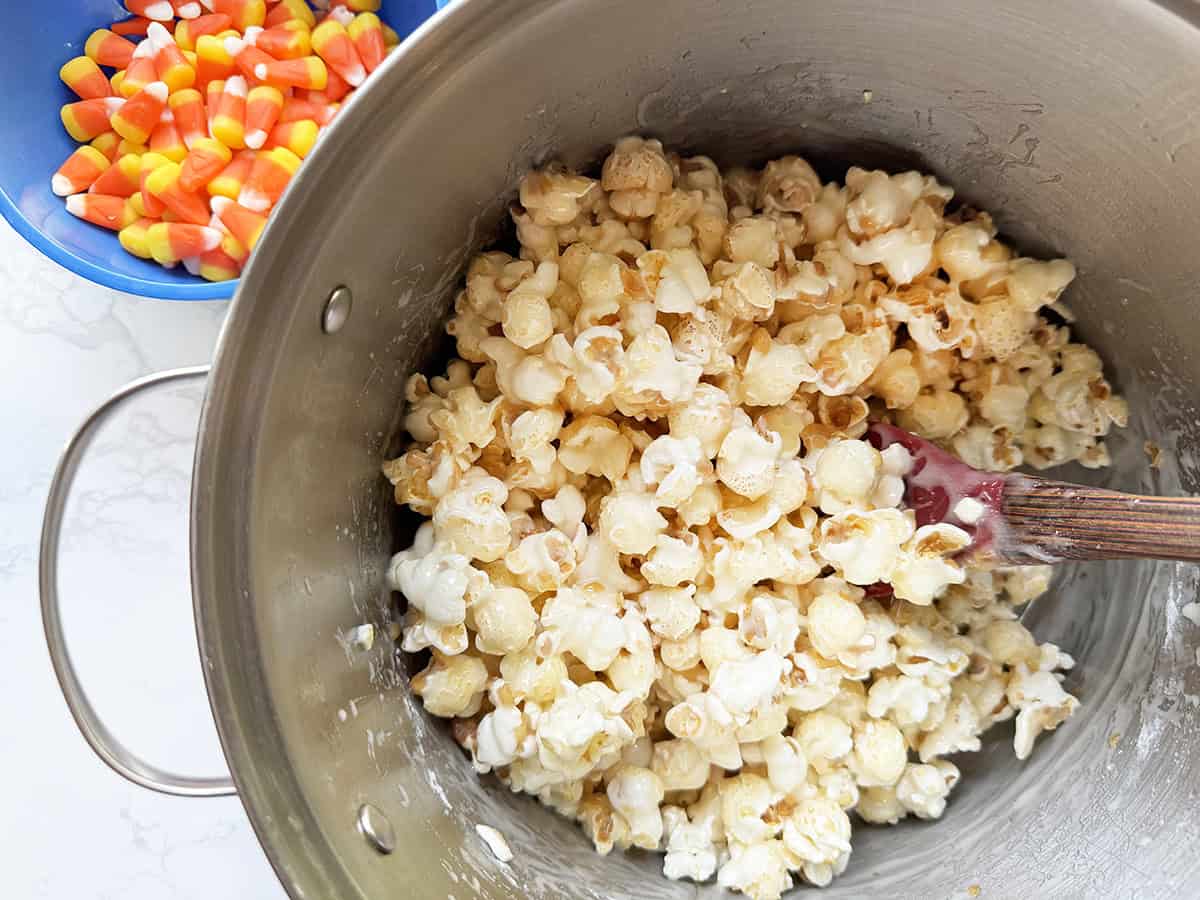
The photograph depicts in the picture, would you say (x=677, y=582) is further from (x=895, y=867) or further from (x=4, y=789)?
(x=4, y=789)

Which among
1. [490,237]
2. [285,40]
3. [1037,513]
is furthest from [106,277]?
[1037,513]

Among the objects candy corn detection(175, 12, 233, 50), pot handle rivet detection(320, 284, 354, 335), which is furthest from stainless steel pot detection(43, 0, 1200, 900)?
candy corn detection(175, 12, 233, 50)

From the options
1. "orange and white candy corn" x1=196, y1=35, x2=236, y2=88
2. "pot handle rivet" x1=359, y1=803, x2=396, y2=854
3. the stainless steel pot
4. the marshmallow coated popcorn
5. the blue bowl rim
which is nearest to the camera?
the stainless steel pot

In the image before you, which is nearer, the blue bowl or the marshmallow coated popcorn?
the marshmallow coated popcorn

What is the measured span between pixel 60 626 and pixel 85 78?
812mm

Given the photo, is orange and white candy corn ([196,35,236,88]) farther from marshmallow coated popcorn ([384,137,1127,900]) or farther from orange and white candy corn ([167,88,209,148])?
marshmallow coated popcorn ([384,137,1127,900])

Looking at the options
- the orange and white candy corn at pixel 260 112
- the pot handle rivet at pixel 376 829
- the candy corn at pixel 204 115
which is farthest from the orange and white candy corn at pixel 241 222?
the pot handle rivet at pixel 376 829

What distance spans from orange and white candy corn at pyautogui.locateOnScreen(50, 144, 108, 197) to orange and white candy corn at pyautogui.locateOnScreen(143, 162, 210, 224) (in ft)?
0.34

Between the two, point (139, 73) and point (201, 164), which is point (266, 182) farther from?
point (139, 73)

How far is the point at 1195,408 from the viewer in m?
1.25

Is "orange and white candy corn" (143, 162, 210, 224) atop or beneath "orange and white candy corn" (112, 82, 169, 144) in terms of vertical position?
beneath

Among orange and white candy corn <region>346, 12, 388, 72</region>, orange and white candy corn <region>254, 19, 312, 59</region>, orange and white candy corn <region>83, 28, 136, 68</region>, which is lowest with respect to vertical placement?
orange and white candy corn <region>83, 28, 136, 68</region>

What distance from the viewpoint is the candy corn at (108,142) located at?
1.48 m

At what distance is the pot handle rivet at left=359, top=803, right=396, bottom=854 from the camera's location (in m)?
1.07
